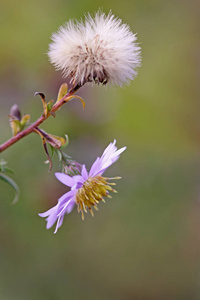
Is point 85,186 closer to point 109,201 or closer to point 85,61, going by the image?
point 85,61

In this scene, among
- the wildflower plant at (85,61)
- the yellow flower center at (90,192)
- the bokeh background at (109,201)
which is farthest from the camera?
the bokeh background at (109,201)

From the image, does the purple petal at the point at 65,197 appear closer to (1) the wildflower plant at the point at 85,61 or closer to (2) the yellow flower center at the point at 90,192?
(1) the wildflower plant at the point at 85,61

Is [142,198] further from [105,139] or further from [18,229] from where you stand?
[18,229]

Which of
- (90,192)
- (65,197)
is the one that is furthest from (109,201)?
(65,197)

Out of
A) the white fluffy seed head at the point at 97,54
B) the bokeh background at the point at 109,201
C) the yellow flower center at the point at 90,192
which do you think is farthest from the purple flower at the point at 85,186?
the bokeh background at the point at 109,201

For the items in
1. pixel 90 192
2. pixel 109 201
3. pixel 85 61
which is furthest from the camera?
pixel 109 201
